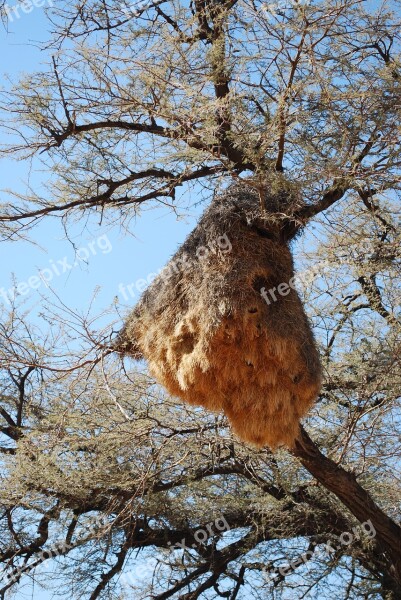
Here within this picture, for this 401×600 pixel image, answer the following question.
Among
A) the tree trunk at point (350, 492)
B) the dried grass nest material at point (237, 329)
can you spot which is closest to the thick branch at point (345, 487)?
the tree trunk at point (350, 492)

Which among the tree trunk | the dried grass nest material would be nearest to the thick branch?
the tree trunk

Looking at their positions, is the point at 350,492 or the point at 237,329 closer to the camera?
the point at 237,329

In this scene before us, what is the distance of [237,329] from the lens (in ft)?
15.9

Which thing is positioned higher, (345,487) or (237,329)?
(237,329)

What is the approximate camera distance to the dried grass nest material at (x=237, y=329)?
4852 mm

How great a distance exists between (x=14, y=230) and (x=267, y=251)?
197 cm

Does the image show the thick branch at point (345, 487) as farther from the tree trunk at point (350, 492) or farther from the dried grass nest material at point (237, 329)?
the dried grass nest material at point (237, 329)

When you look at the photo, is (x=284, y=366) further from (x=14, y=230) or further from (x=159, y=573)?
(x=159, y=573)

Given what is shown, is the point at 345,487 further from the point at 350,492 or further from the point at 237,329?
the point at 237,329

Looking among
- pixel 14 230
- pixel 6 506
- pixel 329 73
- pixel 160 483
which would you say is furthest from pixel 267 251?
pixel 6 506

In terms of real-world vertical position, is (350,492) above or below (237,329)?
below

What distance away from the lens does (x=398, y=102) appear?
17.0 feet

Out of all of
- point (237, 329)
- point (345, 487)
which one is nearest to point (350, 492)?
point (345, 487)

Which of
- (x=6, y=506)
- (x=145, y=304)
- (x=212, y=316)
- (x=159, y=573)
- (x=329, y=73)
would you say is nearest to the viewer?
(x=212, y=316)
